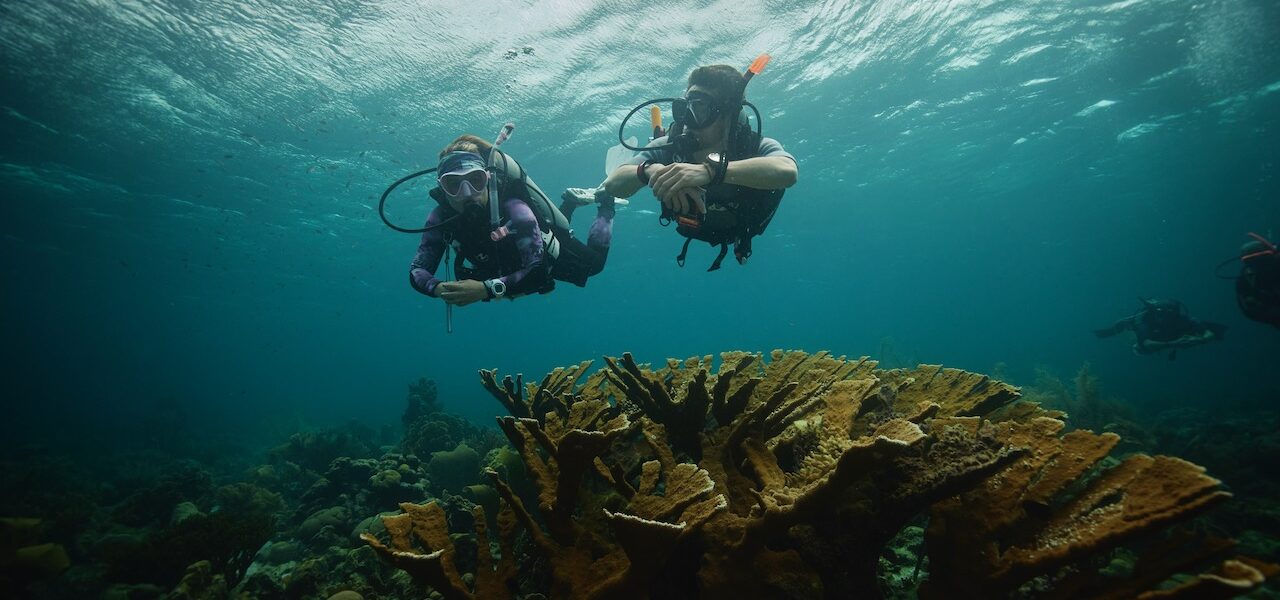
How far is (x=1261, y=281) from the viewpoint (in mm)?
8469

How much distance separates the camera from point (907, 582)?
7.45ft

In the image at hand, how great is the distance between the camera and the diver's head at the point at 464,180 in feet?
16.2

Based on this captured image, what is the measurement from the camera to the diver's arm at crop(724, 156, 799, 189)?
10.1ft

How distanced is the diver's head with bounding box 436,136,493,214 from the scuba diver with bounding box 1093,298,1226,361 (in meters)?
17.1

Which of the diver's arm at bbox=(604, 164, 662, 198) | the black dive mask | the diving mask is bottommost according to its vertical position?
the diver's arm at bbox=(604, 164, 662, 198)

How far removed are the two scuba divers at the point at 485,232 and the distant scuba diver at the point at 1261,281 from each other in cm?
1186

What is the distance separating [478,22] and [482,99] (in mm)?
3814

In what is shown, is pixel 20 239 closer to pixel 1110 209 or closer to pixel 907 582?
pixel 907 582

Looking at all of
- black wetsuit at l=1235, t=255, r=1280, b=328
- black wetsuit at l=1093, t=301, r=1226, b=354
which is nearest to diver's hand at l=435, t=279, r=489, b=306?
black wetsuit at l=1235, t=255, r=1280, b=328

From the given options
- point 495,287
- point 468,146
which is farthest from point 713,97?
point 468,146

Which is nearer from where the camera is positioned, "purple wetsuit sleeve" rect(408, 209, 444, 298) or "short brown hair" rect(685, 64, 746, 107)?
"short brown hair" rect(685, 64, 746, 107)

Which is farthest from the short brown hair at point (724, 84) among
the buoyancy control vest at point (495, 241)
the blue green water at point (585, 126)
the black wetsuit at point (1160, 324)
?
the black wetsuit at point (1160, 324)

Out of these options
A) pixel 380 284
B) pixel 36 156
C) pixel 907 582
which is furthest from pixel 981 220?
pixel 36 156

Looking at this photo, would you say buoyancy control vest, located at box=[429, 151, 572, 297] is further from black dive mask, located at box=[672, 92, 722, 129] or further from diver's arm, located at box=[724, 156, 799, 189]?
diver's arm, located at box=[724, 156, 799, 189]
